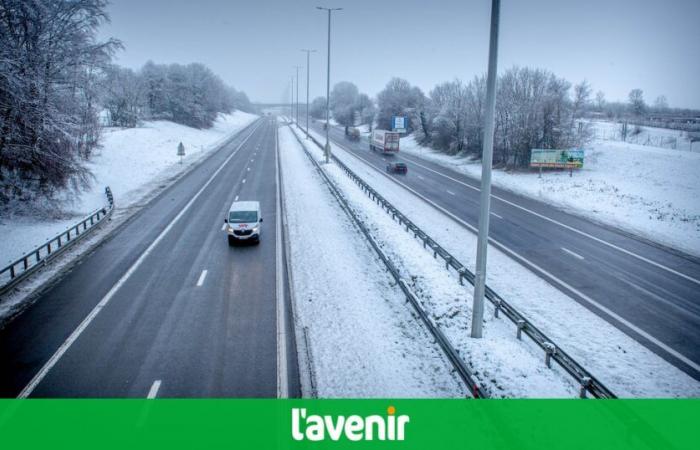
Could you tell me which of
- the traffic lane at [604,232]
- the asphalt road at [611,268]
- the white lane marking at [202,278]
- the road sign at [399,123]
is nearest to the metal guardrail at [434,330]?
the asphalt road at [611,268]

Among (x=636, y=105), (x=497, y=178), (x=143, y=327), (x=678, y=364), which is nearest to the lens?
(x=678, y=364)

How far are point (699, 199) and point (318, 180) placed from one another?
28.5 meters

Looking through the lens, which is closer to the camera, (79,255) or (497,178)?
(79,255)

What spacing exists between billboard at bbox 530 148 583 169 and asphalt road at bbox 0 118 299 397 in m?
30.6

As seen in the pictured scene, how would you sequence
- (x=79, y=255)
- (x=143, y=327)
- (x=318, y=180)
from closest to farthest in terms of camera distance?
(x=143, y=327), (x=79, y=255), (x=318, y=180)

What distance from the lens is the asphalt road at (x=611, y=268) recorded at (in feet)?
43.9

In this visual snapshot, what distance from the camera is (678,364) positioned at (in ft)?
37.8

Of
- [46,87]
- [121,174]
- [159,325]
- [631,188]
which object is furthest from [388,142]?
[159,325]

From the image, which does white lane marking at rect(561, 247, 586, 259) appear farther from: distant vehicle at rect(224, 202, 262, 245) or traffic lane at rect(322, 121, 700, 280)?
distant vehicle at rect(224, 202, 262, 245)

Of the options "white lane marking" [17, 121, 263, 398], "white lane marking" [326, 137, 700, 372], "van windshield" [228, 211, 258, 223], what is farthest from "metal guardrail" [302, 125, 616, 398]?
"white lane marking" [17, 121, 263, 398]

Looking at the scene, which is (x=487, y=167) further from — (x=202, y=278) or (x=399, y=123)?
(x=399, y=123)
